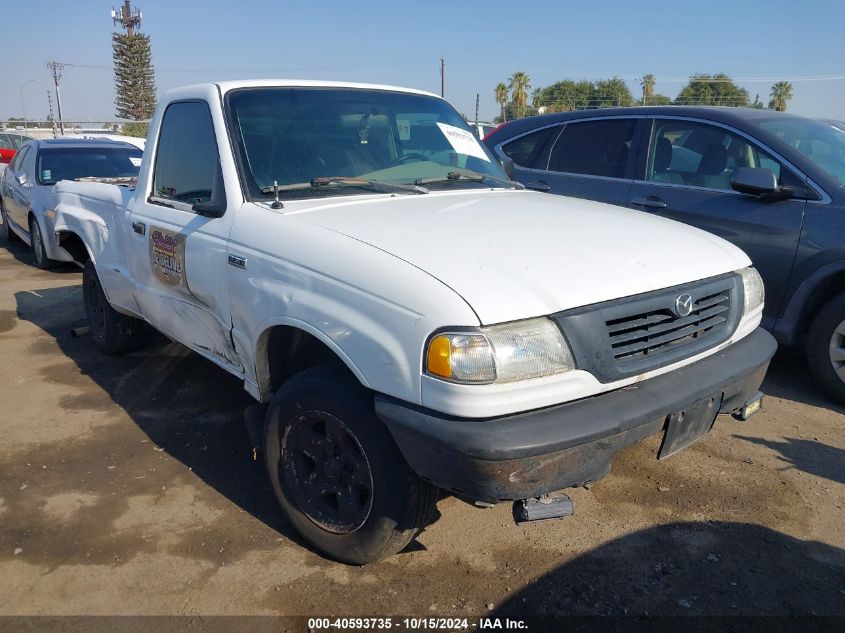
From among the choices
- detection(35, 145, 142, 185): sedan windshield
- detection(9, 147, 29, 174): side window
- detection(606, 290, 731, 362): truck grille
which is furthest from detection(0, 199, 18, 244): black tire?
detection(606, 290, 731, 362): truck grille

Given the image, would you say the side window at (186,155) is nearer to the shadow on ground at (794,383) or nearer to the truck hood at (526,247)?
the truck hood at (526,247)

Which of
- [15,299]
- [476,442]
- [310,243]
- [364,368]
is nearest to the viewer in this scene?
[476,442]

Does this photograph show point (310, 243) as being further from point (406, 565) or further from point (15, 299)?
point (15, 299)

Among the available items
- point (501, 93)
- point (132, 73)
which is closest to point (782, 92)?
point (501, 93)

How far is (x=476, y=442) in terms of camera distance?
2051 mm

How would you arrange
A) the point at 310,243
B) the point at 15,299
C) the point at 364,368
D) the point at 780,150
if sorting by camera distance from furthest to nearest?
1. the point at 15,299
2. the point at 780,150
3. the point at 310,243
4. the point at 364,368

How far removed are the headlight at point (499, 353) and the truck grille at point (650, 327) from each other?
7cm

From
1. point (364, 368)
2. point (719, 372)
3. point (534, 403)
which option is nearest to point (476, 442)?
point (534, 403)

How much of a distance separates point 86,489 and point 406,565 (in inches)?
69.7

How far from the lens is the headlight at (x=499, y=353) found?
2084 mm

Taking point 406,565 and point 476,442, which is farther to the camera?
point 406,565

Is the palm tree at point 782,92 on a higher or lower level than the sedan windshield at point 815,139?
higher

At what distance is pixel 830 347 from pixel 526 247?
278 cm

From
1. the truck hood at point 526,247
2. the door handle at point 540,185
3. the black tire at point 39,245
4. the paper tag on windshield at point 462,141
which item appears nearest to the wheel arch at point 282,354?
the truck hood at point 526,247
